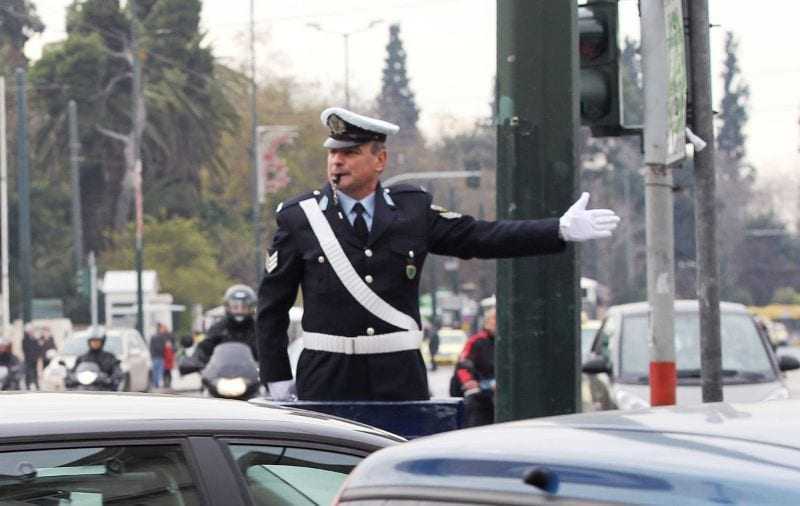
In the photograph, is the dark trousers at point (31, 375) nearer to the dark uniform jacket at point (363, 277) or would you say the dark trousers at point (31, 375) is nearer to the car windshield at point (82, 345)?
the car windshield at point (82, 345)

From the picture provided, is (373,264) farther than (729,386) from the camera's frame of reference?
No

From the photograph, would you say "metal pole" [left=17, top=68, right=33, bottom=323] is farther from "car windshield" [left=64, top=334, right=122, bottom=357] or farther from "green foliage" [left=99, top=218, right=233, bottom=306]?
"green foliage" [left=99, top=218, right=233, bottom=306]

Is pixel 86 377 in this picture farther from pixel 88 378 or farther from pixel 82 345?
pixel 82 345

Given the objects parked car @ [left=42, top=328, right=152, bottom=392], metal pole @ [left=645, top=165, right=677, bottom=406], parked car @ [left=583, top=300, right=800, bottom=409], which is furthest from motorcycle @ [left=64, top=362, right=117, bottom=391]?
metal pole @ [left=645, top=165, right=677, bottom=406]

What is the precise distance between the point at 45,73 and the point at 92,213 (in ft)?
24.0

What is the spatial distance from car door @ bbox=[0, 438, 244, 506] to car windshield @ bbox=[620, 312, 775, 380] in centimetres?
968

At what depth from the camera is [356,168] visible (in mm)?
7008

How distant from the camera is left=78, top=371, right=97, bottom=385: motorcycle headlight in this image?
2220cm

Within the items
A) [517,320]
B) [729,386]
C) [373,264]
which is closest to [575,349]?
[517,320]

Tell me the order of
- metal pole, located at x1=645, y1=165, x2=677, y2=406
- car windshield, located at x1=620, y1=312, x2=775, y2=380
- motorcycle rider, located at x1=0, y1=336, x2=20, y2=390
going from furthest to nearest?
motorcycle rider, located at x1=0, y1=336, x2=20, y2=390, car windshield, located at x1=620, y1=312, x2=775, y2=380, metal pole, located at x1=645, y1=165, x2=677, y2=406

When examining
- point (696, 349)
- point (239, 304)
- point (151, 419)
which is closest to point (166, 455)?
point (151, 419)

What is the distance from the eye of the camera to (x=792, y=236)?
125 m

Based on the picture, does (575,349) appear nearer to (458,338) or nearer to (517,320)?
(517,320)

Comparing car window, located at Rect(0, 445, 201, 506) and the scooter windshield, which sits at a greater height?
car window, located at Rect(0, 445, 201, 506)
